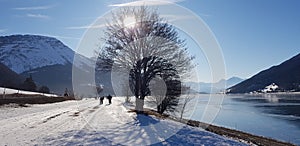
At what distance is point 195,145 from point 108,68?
18.3m

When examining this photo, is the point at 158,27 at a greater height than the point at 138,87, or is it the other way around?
the point at 158,27

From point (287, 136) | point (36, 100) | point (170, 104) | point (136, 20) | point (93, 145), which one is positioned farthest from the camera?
point (36, 100)

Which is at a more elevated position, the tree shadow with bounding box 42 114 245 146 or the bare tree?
the bare tree

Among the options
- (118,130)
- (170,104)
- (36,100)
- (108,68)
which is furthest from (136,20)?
(36,100)

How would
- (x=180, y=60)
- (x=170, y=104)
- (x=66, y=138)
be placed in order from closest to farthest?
(x=66, y=138) < (x=180, y=60) < (x=170, y=104)

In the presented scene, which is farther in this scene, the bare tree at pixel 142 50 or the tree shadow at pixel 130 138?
the bare tree at pixel 142 50

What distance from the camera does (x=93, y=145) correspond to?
41.2 ft

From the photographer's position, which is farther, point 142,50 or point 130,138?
point 142,50

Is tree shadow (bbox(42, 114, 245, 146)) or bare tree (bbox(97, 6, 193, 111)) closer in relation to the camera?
tree shadow (bbox(42, 114, 245, 146))

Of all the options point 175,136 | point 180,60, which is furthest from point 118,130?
point 180,60

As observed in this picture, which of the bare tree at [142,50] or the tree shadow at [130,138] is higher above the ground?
the bare tree at [142,50]

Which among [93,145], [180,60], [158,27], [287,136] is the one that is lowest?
[287,136]

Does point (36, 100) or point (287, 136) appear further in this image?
point (36, 100)

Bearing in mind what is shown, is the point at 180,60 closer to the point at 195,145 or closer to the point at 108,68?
the point at 108,68
